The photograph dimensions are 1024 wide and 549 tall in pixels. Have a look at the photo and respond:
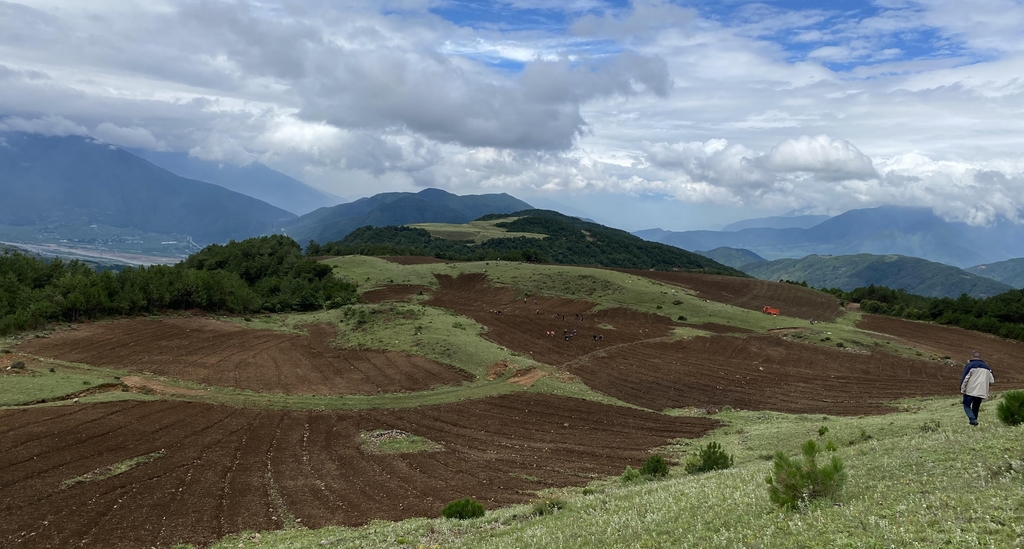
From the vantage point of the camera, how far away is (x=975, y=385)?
1520 cm

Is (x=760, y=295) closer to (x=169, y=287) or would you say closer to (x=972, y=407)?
(x=972, y=407)

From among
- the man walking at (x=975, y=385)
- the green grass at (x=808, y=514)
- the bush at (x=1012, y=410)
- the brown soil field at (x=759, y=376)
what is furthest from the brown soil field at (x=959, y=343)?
the green grass at (x=808, y=514)

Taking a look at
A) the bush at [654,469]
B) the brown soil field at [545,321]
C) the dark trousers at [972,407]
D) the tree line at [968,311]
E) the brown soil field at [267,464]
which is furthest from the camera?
the tree line at [968,311]

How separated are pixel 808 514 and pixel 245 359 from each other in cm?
4351

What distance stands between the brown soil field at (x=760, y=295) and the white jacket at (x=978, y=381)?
219 ft

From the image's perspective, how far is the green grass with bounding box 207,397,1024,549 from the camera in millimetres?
7570

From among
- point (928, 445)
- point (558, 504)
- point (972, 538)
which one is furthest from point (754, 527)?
point (928, 445)

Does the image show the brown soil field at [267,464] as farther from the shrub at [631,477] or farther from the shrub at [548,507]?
the shrub at [548,507]

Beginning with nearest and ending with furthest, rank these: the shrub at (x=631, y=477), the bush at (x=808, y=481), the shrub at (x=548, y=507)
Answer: the bush at (x=808, y=481), the shrub at (x=548, y=507), the shrub at (x=631, y=477)

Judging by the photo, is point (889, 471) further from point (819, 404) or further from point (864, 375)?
point (864, 375)

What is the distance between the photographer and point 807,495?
959 centimetres

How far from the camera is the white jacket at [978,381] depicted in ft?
49.3

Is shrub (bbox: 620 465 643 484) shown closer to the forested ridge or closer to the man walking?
the man walking

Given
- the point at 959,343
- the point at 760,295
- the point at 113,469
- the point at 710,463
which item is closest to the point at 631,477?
the point at 710,463
